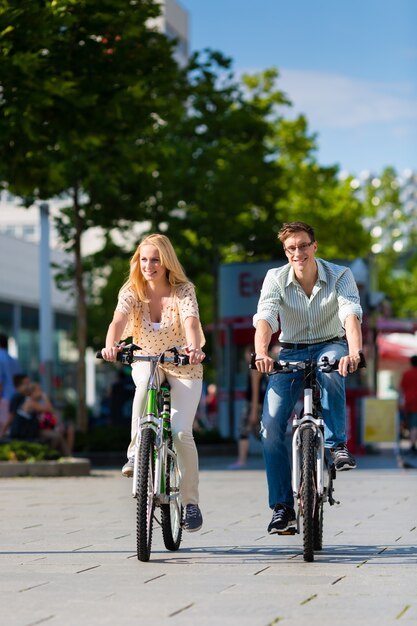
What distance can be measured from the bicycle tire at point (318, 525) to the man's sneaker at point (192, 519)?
65cm

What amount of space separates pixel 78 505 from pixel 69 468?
5049 millimetres

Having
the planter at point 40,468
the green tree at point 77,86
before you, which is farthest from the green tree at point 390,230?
the planter at point 40,468

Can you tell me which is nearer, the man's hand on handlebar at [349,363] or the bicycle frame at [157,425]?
the man's hand on handlebar at [349,363]

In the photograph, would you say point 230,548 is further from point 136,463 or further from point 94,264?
→ point 94,264

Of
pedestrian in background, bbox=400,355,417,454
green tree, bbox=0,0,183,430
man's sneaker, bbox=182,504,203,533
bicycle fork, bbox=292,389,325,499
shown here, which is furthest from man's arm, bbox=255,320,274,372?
pedestrian in background, bbox=400,355,417,454

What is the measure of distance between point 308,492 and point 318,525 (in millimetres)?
505

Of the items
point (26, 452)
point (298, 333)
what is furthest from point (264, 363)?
point (26, 452)

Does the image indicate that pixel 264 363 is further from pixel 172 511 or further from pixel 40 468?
pixel 40 468

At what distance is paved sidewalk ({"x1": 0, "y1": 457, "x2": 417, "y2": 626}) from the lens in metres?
5.97

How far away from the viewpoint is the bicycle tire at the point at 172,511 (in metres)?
8.16

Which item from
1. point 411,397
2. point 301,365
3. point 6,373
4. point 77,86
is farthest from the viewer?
point 411,397

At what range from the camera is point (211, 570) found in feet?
24.6

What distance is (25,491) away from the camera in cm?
1491

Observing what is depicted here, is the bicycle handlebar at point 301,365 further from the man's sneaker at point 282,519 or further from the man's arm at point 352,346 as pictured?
the man's sneaker at point 282,519
